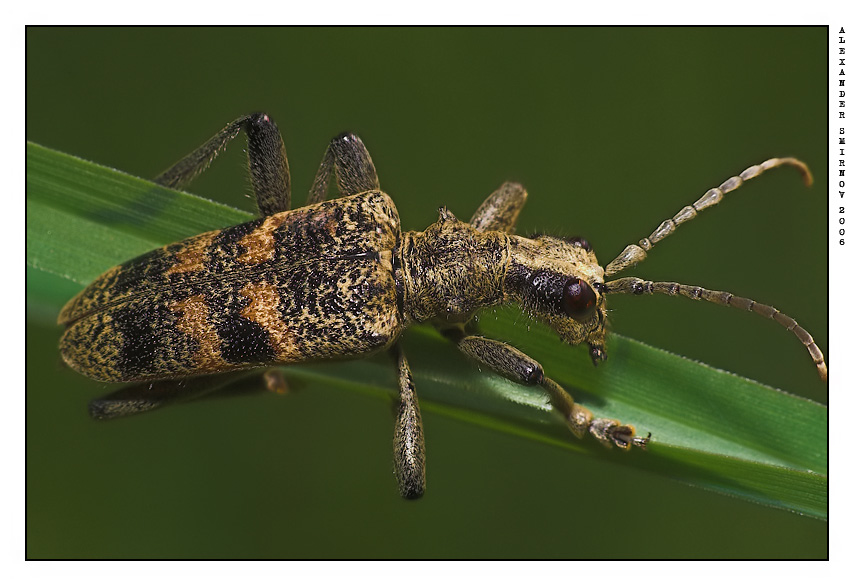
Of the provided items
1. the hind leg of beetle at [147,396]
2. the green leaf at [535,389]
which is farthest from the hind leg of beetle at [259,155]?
the hind leg of beetle at [147,396]

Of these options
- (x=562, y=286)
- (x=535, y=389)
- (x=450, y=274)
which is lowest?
(x=535, y=389)

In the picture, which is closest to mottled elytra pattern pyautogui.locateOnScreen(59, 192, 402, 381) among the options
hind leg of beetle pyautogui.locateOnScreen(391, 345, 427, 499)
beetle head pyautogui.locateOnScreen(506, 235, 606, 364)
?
hind leg of beetle pyautogui.locateOnScreen(391, 345, 427, 499)

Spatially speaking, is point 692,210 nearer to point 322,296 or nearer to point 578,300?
point 578,300

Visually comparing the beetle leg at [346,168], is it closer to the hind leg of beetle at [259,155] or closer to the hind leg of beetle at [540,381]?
the hind leg of beetle at [259,155]

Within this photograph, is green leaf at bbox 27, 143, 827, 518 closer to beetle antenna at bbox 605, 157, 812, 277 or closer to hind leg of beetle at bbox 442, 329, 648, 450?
hind leg of beetle at bbox 442, 329, 648, 450

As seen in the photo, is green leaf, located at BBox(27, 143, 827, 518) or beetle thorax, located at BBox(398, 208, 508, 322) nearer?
green leaf, located at BBox(27, 143, 827, 518)

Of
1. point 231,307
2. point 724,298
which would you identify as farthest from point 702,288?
point 231,307
